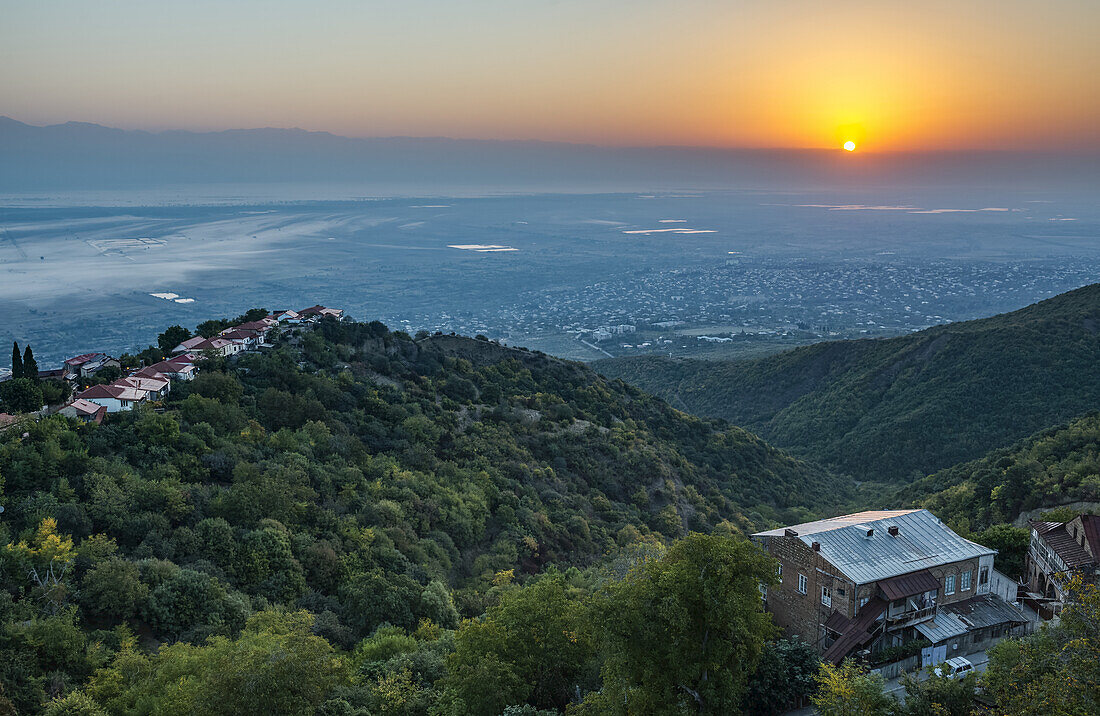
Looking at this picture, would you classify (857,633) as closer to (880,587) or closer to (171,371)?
(880,587)

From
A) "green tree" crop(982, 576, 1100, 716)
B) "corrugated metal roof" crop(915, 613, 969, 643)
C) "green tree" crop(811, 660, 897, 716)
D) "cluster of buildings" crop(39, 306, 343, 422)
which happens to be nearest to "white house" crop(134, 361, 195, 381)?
"cluster of buildings" crop(39, 306, 343, 422)

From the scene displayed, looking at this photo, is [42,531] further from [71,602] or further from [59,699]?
[59,699]

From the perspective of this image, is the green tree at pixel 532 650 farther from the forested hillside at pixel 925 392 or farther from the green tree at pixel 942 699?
the forested hillside at pixel 925 392

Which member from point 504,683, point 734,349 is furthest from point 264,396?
point 734,349

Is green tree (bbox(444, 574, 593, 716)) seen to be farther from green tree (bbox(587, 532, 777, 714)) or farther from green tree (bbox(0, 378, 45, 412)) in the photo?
green tree (bbox(0, 378, 45, 412))

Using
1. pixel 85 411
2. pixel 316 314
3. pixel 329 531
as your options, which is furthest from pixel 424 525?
pixel 316 314
